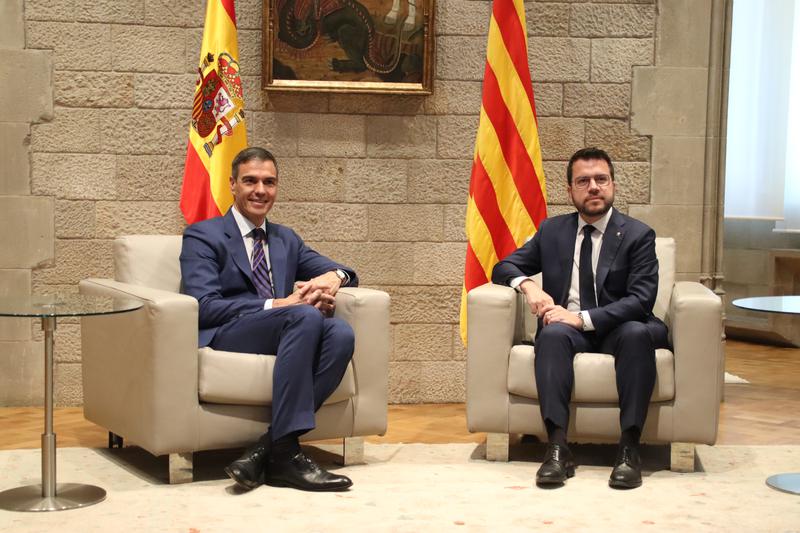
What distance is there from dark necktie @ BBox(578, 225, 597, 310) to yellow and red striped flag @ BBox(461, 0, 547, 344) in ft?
2.73

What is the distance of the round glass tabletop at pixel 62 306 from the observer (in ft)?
9.84

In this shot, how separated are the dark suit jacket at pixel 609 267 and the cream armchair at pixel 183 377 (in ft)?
2.11

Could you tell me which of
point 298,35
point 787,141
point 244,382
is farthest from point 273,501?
point 787,141

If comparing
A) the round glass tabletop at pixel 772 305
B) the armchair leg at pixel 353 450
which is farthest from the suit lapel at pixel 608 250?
the armchair leg at pixel 353 450

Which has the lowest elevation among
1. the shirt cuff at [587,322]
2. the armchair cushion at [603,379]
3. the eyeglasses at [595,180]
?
the armchair cushion at [603,379]

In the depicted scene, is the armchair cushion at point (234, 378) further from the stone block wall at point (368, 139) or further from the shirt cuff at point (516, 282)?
the stone block wall at point (368, 139)

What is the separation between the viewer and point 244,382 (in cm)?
357

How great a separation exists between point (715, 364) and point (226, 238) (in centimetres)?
177

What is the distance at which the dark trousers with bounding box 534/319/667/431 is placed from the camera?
3.68 m

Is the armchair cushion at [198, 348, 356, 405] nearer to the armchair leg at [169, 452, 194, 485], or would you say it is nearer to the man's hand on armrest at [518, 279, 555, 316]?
the armchair leg at [169, 452, 194, 485]

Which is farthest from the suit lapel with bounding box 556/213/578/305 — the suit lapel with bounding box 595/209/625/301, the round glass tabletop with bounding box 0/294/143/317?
the round glass tabletop with bounding box 0/294/143/317

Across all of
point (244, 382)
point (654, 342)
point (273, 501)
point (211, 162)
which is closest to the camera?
point (273, 501)

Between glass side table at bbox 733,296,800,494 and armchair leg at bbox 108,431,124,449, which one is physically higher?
glass side table at bbox 733,296,800,494

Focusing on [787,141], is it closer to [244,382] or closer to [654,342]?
[654,342]
